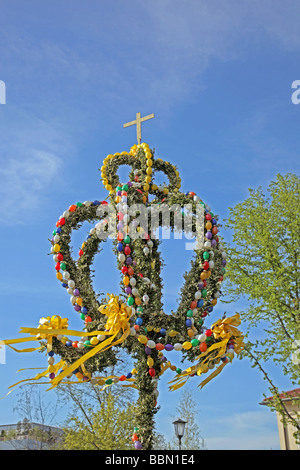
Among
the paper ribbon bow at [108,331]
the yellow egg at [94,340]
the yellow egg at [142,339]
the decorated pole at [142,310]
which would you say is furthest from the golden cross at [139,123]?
the yellow egg at [94,340]

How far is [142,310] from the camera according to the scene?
7.91m

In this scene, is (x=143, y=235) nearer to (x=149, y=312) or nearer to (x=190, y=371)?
(x=149, y=312)

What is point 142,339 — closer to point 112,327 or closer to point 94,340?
point 112,327

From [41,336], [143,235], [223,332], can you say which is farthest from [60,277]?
[223,332]

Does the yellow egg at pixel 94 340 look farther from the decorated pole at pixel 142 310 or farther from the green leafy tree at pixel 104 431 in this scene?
the green leafy tree at pixel 104 431

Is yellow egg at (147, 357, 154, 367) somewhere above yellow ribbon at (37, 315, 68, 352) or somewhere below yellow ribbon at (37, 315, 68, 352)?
below

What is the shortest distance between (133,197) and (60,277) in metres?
1.77

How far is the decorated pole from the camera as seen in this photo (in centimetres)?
764

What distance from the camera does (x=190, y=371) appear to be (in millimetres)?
8039

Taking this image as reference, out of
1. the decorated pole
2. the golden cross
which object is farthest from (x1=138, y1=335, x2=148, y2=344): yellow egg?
the golden cross

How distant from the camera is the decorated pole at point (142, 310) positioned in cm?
764

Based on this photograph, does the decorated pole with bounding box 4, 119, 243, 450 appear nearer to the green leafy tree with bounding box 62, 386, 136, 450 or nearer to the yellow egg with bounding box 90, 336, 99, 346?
the yellow egg with bounding box 90, 336, 99, 346
